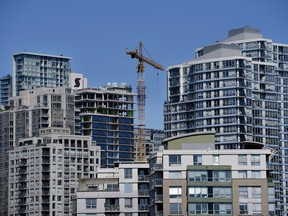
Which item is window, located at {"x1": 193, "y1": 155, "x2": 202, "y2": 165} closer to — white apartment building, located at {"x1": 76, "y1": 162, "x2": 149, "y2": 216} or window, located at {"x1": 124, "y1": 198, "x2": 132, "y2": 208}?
white apartment building, located at {"x1": 76, "y1": 162, "x2": 149, "y2": 216}

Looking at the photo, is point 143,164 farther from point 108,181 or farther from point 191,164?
point 191,164

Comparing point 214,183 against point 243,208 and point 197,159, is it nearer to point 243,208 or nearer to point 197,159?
point 197,159

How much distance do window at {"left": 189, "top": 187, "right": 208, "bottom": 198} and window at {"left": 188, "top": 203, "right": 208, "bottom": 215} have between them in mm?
1047

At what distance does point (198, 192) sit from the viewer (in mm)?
163000

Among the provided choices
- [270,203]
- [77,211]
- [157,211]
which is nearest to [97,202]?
[77,211]

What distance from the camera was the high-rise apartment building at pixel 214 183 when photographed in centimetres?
16288

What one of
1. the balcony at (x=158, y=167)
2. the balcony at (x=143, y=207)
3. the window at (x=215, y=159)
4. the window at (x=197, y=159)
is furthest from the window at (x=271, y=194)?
the balcony at (x=143, y=207)

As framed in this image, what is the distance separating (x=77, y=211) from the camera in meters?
188

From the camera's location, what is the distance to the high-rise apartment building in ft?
534

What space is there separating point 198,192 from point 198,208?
2.06 metres

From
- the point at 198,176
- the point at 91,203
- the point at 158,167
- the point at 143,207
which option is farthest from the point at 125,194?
the point at 198,176

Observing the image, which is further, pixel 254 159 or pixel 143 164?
pixel 143 164

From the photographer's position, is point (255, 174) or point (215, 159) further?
point (215, 159)

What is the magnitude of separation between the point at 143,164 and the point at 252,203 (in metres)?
32.9
